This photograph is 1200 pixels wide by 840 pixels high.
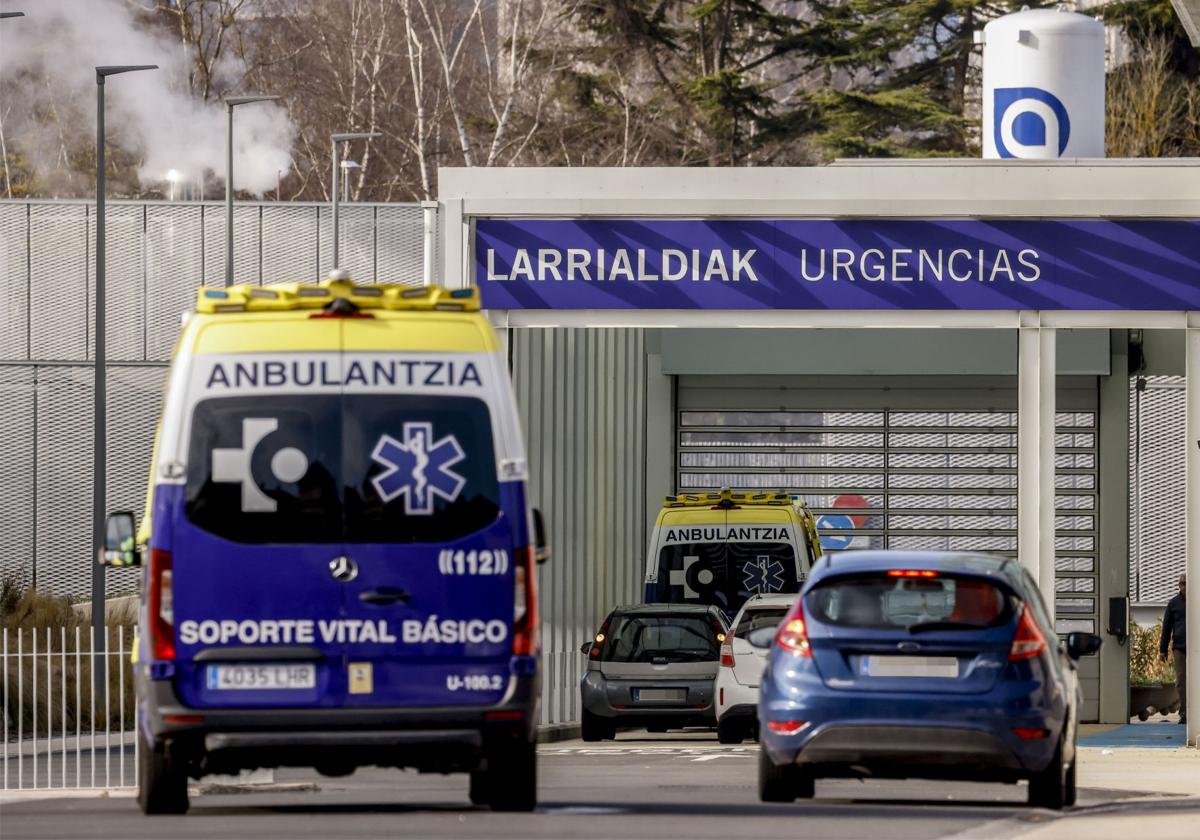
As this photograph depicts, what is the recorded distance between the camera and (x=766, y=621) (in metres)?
22.2

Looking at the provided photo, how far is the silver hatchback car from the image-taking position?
23.9 metres

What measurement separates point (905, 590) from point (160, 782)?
3.90 metres

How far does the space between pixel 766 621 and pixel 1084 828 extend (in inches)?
367

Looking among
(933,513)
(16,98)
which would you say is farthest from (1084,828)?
(16,98)

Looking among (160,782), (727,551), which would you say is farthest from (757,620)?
(160,782)

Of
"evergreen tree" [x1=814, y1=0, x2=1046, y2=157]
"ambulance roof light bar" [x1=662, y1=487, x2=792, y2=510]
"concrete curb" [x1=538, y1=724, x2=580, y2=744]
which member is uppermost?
"evergreen tree" [x1=814, y1=0, x2=1046, y2=157]

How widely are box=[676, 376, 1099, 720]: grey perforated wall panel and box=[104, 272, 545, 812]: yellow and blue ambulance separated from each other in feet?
67.7

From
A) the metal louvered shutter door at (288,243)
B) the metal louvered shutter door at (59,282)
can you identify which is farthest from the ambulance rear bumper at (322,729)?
the metal louvered shutter door at (288,243)

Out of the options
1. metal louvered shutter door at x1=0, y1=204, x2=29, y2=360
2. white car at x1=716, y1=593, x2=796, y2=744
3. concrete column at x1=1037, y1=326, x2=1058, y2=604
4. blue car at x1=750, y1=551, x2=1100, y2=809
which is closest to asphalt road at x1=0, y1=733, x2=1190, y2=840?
blue car at x1=750, y1=551, x2=1100, y2=809

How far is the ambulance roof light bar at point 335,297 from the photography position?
39.9 feet

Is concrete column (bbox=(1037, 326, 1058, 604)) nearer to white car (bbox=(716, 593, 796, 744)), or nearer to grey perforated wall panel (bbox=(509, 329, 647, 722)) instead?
white car (bbox=(716, 593, 796, 744))

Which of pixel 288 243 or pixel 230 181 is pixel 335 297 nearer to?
pixel 230 181

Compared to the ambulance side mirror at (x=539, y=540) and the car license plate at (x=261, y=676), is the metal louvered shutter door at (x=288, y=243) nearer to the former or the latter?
the ambulance side mirror at (x=539, y=540)

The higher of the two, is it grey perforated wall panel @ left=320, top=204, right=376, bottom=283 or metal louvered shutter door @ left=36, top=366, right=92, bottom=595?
grey perforated wall panel @ left=320, top=204, right=376, bottom=283
